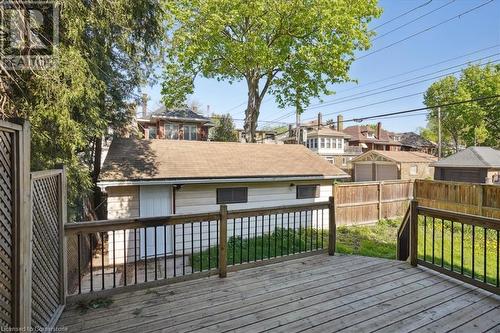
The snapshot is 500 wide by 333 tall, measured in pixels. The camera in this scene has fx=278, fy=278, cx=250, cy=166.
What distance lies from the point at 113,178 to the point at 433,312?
7031 mm

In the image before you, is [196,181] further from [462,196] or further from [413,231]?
[462,196]

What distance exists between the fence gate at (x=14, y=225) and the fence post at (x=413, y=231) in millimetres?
4590

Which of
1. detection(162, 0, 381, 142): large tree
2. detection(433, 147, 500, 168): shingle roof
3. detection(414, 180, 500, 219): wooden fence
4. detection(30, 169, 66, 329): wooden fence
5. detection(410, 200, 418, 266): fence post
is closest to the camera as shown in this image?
detection(30, 169, 66, 329): wooden fence

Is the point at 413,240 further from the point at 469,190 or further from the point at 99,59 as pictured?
the point at 469,190

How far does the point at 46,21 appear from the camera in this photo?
431 centimetres

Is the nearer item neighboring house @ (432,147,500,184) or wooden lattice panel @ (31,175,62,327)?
wooden lattice panel @ (31,175,62,327)

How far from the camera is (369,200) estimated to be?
11.5 m

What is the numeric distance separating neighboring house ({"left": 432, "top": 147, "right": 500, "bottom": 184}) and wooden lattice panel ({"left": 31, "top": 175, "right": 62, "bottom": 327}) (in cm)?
1966

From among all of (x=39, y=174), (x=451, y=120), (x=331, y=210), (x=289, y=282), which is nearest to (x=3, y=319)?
(x=39, y=174)

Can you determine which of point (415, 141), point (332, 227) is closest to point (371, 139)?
point (415, 141)

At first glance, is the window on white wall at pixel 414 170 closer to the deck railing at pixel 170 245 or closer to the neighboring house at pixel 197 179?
the neighboring house at pixel 197 179

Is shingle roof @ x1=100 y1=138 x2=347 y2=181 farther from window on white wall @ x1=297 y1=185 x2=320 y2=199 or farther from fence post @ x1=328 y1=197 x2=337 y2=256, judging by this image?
fence post @ x1=328 y1=197 x2=337 y2=256

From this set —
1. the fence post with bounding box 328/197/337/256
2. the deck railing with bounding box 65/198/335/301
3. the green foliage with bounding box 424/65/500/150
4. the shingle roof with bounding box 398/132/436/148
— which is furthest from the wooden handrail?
the shingle roof with bounding box 398/132/436/148

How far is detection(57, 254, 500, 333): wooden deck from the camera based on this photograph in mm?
2670
